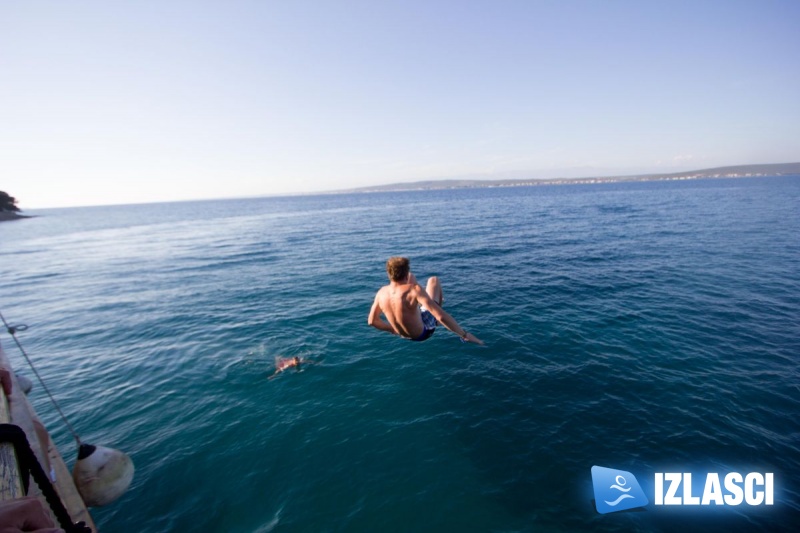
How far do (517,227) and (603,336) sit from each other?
36.3 meters

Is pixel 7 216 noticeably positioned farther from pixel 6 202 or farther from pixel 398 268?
pixel 398 268

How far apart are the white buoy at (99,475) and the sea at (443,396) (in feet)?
4.50

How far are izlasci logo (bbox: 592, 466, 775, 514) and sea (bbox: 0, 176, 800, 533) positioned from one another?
0.55 ft

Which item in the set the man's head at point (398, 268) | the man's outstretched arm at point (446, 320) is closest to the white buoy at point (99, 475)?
the man's head at point (398, 268)

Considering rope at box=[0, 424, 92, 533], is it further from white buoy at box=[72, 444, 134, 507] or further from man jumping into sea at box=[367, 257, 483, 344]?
white buoy at box=[72, 444, 134, 507]

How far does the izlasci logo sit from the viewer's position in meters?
8.80

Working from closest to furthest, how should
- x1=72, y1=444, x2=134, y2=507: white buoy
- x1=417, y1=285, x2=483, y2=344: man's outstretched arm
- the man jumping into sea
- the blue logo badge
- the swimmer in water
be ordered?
1. x1=417, y1=285, x2=483, y2=344: man's outstretched arm
2. the man jumping into sea
3. x1=72, y1=444, x2=134, y2=507: white buoy
4. the blue logo badge
5. the swimmer in water

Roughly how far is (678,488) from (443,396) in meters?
7.32

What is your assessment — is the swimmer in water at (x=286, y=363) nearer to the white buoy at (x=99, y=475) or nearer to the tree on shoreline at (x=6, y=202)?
the white buoy at (x=99, y=475)

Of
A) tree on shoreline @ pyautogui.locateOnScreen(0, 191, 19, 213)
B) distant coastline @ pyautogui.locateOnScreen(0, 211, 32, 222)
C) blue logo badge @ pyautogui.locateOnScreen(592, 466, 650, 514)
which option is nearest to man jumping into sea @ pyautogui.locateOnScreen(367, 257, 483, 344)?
blue logo badge @ pyautogui.locateOnScreen(592, 466, 650, 514)

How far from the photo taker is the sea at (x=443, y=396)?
9000 millimetres

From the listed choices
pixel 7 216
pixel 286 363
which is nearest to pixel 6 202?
pixel 7 216

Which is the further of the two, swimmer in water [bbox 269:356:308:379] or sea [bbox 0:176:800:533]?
swimmer in water [bbox 269:356:308:379]

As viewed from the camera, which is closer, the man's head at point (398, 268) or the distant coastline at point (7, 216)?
the man's head at point (398, 268)
